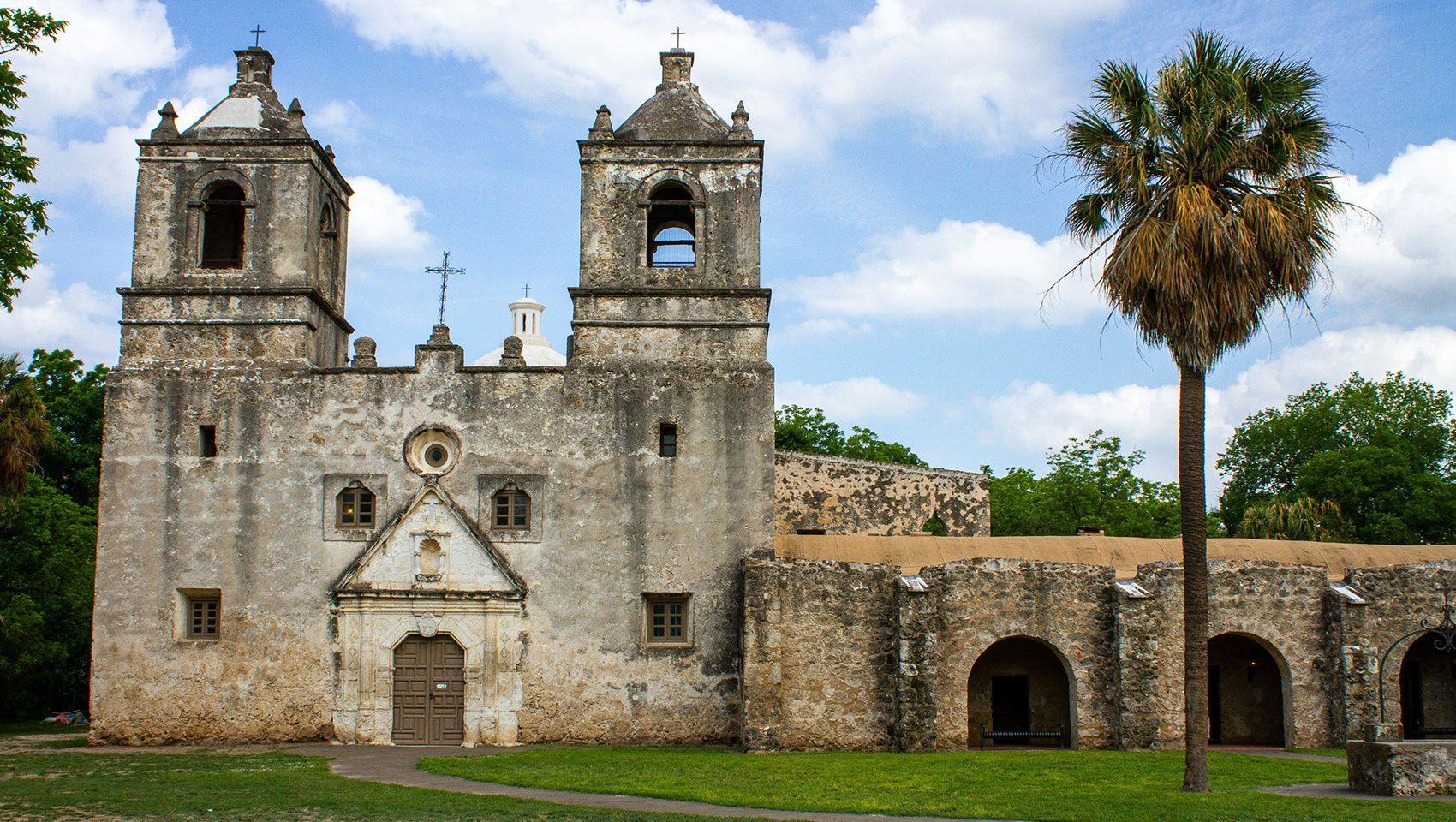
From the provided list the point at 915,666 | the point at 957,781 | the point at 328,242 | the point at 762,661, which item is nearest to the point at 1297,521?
the point at 915,666

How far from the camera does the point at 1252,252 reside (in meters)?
15.0

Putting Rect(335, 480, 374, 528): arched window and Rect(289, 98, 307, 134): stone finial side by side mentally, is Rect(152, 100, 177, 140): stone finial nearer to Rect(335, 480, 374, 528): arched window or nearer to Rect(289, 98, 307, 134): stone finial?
Rect(289, 98, 307, 134): stone finial

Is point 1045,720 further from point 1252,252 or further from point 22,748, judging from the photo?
point 22,748

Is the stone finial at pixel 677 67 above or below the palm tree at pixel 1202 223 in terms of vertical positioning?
above

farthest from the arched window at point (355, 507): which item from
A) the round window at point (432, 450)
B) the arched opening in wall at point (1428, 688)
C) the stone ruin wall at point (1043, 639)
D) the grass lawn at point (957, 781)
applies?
the arched opening in wall at point (1428, 688)

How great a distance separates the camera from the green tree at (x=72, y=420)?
1441 inches

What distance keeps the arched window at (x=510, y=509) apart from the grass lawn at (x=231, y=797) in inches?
215

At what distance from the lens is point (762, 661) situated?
2036 cm

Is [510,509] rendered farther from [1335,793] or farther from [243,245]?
[1335,793]

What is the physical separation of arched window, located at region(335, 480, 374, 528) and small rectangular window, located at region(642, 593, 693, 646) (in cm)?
548

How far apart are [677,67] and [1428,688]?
64.5 feet

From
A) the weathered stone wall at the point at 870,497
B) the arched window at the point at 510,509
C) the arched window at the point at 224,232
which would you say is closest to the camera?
the arched window at the point at 510,509

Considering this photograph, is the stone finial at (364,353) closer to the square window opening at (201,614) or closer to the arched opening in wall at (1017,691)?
the square window opening at (201,614)

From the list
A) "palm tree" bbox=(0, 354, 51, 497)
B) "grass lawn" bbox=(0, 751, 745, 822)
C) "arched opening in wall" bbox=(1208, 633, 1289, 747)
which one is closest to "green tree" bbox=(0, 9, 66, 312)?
"grass lawn" bbox=(0, 751, 745, 822)
